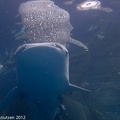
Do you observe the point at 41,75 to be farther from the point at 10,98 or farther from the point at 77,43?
the point at 77,43

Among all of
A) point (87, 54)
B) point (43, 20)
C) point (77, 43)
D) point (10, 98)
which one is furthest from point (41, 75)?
point (87, 54)

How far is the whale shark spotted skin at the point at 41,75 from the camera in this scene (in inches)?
213

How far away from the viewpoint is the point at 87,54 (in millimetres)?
12977

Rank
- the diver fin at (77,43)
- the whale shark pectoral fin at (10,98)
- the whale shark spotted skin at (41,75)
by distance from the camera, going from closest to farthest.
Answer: the whale shark spotted skin at (41,75), the whale shark pectoral fin at (10,98), the diver fin at (77,43)

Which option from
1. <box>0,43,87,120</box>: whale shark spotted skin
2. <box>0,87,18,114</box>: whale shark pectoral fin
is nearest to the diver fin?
<box>0,43,87,120</box>: whale shark spotted skin

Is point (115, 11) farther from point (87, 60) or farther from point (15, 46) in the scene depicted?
point (15, 46)

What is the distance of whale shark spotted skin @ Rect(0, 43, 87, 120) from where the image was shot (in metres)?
5.41

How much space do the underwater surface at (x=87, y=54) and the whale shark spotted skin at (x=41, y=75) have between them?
3015 mm

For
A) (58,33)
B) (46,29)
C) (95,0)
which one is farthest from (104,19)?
(46,29)

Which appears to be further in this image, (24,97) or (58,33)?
(58,33)

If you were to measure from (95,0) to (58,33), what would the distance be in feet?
8.10

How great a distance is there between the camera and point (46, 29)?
941 cm

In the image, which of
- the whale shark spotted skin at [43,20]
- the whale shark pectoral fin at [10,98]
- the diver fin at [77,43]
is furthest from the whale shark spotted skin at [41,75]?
the diver fin at [77,43]

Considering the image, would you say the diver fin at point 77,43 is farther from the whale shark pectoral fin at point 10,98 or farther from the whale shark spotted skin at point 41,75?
the whale shark pectoral fin at point 10,98
